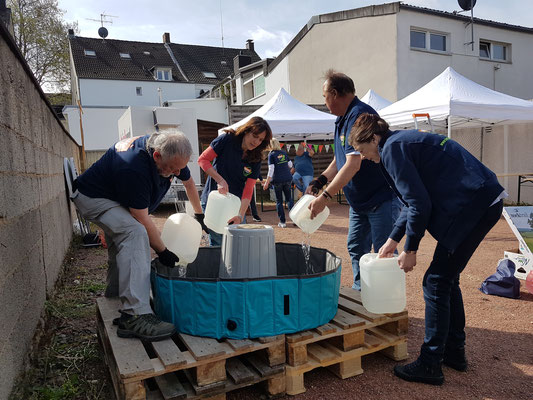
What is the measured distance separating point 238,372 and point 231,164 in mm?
1897

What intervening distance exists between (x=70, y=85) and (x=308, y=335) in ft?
115

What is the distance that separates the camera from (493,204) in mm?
2271

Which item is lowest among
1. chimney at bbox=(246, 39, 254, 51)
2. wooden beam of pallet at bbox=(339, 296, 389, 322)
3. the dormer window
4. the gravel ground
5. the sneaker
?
the gravel ground

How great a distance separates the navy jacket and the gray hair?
3.90ft

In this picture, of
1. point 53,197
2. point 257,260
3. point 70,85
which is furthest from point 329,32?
point 70,85

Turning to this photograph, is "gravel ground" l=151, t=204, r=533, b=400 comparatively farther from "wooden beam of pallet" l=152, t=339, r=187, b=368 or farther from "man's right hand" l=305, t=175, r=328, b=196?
Answer: "man's right hand" l=305, t=175, r=328, b=196

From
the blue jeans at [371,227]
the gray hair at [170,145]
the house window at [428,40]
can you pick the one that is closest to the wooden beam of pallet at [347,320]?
the blue jeans at [371,227]

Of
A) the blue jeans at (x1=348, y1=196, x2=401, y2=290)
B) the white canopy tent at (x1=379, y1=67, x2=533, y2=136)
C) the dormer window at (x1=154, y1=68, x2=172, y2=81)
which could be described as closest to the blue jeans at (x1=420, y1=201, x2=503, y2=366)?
the blue jeans at (x1=348, y1=196, x2=401, y2=290)

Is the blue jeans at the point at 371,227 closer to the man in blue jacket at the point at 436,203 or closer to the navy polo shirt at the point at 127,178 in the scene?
the man in blue jacket at the point at 436,203

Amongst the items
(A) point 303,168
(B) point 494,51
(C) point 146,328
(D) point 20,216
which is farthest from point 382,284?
(B) point 494,51

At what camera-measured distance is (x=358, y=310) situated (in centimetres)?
276

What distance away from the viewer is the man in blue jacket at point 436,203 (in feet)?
7.27

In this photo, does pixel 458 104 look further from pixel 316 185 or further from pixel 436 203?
pixel 436 203

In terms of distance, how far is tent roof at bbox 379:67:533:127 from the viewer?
7918 millimetres
